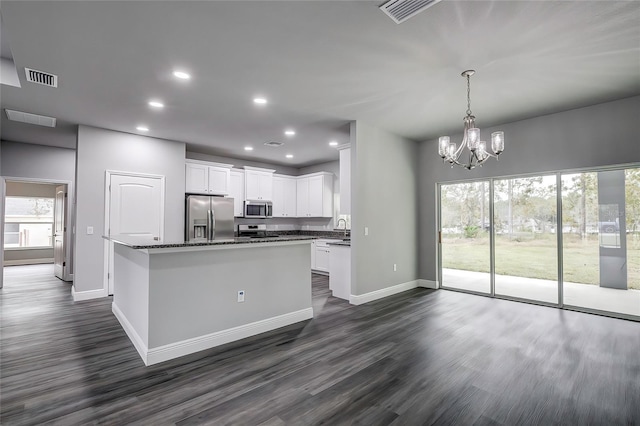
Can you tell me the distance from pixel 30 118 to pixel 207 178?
9.51ft

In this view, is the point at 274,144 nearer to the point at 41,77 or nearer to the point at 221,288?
the point at 41,77

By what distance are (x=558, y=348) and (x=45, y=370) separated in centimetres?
500

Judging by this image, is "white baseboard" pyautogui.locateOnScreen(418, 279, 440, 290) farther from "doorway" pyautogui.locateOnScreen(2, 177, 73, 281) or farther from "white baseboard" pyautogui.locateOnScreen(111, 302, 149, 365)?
"doorway" pyautogui.locateOnScreen(2, 177, 73, 281)

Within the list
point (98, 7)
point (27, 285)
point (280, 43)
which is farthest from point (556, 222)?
point (27, 285)

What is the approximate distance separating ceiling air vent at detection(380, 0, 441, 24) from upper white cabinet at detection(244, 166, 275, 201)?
18.7ft

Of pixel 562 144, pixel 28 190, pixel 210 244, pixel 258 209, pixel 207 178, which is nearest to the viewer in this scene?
pixel 210 244

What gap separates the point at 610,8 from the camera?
7.48ft

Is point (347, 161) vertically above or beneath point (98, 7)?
beneath

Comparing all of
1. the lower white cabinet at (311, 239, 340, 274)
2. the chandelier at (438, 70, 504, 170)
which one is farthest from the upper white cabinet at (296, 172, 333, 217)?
the chandelier at (438, 70, 504, 170)

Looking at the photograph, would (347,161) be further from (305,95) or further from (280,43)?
(280,43)

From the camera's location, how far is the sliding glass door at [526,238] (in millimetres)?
4742

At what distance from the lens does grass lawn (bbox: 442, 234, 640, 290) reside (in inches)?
171

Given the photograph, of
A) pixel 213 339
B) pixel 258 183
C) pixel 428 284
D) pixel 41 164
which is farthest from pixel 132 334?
pixel 41 164

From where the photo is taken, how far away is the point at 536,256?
4.87 metres
